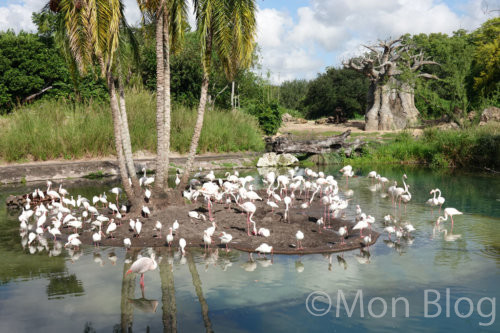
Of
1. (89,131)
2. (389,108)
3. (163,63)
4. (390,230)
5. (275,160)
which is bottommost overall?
(390,230)

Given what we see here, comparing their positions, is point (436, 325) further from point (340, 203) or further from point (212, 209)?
point (212, 209)

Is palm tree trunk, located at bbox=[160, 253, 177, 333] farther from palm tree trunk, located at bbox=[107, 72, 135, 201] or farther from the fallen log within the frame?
the fallen log

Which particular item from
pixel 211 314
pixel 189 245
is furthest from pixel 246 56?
pixel 211 314

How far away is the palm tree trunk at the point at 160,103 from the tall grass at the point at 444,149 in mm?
16157

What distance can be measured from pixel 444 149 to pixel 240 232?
16.8 meters

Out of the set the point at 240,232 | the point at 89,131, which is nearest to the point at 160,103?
the point at 240,232

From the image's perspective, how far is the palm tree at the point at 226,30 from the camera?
10.3 meters

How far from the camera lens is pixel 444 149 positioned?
22.7m

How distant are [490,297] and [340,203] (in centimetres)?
446

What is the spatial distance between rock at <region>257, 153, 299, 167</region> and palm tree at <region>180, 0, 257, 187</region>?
13.7 meters

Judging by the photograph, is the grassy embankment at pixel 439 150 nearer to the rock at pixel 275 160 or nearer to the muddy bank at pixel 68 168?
the rock at pixel 275 160

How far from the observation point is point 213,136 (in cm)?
2456

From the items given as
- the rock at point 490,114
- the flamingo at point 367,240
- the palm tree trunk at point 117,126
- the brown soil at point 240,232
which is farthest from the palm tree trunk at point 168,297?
the rock at point 490,114

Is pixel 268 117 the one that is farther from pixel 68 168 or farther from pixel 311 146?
pixel 68 168
